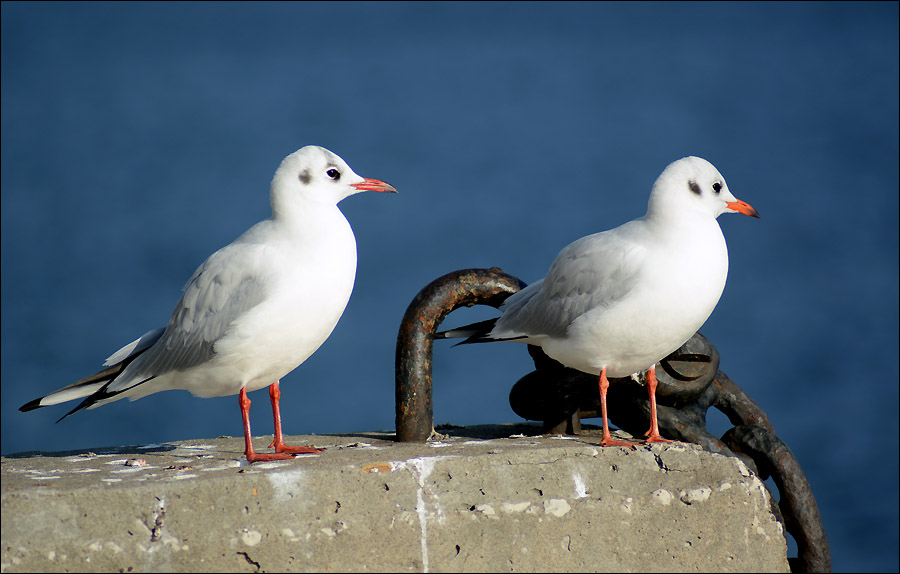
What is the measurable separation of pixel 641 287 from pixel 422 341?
102 centimetres

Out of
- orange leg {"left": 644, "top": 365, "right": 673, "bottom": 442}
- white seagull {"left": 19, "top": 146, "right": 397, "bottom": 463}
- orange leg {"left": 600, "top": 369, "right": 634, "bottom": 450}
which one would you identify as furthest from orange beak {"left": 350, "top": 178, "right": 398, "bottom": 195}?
orange leg {"left": 644, "top": 365, "right": 673, "bottom": 442}

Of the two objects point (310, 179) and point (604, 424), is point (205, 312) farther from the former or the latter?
point (604, 424)

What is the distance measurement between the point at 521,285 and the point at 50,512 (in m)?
2.38

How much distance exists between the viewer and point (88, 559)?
2.87 metres

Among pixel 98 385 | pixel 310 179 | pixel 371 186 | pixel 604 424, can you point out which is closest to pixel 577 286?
pixel 604 424

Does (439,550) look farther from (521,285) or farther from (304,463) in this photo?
(521,285)

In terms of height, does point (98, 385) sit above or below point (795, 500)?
above

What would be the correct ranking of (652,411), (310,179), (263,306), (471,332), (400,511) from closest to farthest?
(400,511)
(263,306)
(310,179)
(652,411)
(471,332)

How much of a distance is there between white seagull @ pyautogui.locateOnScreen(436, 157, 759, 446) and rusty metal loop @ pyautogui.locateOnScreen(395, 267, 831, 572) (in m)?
0.20

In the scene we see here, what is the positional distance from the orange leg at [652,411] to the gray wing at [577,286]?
433 millimetres

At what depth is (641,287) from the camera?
380 cm

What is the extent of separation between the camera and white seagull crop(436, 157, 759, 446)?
12.4ft

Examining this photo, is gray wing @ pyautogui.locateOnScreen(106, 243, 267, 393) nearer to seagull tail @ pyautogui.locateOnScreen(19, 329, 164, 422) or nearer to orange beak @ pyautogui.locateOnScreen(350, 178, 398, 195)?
seagull tail @ pyautogui.locateOnScreen(19, 329, 164, 422)

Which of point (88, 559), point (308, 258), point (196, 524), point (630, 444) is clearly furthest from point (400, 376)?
point (88, 559)
